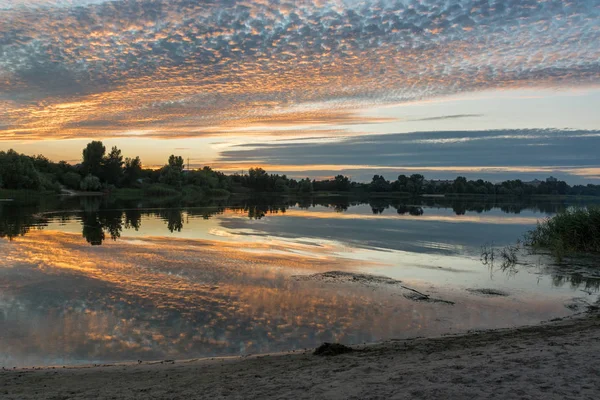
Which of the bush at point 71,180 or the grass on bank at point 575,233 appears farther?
the bush at point 71,180

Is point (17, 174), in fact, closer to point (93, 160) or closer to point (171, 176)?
point (93, 160)

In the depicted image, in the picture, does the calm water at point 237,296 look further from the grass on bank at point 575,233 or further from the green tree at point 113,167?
the green tree at point 113,167

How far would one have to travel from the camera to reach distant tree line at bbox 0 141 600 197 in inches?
3275

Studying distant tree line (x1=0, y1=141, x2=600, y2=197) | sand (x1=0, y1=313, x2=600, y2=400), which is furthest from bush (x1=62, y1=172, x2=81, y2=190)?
sand (x1=0, y1=313, x2=600, y2=400)

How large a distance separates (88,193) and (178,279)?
10075 centimetres

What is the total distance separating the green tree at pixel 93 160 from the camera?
366 ft

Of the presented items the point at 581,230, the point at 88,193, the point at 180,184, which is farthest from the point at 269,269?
the point at 180,184

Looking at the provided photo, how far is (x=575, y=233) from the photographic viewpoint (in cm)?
2142

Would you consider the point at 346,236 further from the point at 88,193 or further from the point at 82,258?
the point at 88,193

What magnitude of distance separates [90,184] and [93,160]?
32.2 feet

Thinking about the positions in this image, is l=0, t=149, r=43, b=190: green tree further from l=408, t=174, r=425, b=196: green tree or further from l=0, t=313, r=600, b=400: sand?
l=408, t=174, r=425, b=196: green tree

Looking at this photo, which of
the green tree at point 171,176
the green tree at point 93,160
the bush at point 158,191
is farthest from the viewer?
the green tree at point 171,176

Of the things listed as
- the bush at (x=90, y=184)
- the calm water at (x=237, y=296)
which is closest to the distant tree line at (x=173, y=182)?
the bush at (x=90, y=184)

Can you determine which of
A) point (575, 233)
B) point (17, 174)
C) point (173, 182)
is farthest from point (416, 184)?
point (575, 233)
